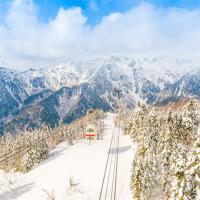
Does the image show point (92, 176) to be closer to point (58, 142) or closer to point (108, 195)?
point (108, 195)

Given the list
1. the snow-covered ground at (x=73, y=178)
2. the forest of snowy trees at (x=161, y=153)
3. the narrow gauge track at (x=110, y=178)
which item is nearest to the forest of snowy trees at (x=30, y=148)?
the snow-covered ground at (x=73, y=178)

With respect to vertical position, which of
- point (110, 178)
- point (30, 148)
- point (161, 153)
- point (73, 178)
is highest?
point (161, 153)

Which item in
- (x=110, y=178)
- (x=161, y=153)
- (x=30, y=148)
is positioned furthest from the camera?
(x=30, y=148)

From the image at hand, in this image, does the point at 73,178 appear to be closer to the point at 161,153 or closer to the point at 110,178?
the point at 110,178

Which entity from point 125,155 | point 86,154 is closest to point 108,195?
point 125,155

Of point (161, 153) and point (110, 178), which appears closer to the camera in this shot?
point (161, 153)

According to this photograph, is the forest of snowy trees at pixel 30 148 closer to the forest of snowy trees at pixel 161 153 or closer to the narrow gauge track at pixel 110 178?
the narrow gauge track at pixel 110 178

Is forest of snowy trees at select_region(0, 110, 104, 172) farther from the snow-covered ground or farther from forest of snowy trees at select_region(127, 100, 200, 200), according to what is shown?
forest of snowy trees at select_region(127, 100, 200, 200)

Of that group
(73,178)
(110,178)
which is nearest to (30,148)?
(73,178)
